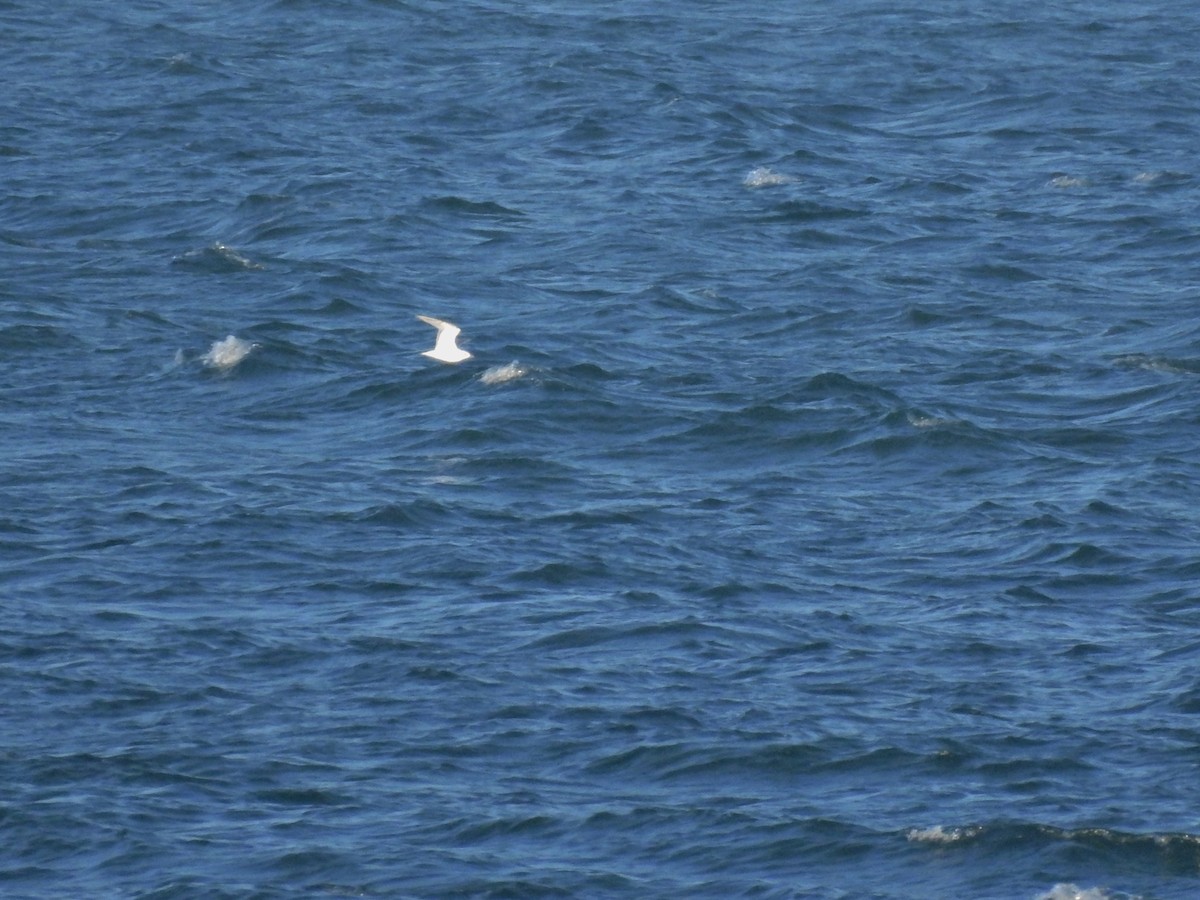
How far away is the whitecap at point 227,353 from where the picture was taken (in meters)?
33.4

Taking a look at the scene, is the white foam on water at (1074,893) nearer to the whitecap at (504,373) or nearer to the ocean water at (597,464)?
the ocean water at (597,464)

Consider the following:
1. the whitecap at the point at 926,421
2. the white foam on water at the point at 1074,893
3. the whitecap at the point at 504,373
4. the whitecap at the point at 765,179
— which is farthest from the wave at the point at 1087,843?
the whitecap at the point at 765,179

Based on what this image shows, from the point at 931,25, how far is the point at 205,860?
37675 millimetres

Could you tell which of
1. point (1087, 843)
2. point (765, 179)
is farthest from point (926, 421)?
point (765, 179)

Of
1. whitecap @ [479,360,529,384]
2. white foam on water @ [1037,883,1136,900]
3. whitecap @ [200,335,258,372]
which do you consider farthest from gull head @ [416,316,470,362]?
white foam on water @ [1037,883,1136,900]

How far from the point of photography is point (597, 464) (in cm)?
3048

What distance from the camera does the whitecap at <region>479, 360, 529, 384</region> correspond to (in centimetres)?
3341

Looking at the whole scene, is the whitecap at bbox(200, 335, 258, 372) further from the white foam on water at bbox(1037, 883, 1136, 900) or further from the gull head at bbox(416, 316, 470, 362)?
the white foam on water at bbox(1037, 883, 1136, 900)

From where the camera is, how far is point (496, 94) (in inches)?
1895

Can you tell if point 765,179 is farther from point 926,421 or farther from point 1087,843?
point 1087,843

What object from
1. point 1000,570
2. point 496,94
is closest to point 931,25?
point 496,94

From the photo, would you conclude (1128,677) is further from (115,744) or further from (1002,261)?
(1002,261)

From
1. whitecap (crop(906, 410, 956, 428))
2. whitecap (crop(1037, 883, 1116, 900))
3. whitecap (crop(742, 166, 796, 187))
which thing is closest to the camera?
whitecap (crop(1037, 883, 1116, 900))

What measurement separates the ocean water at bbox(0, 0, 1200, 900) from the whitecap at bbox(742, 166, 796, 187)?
9 centimetres
